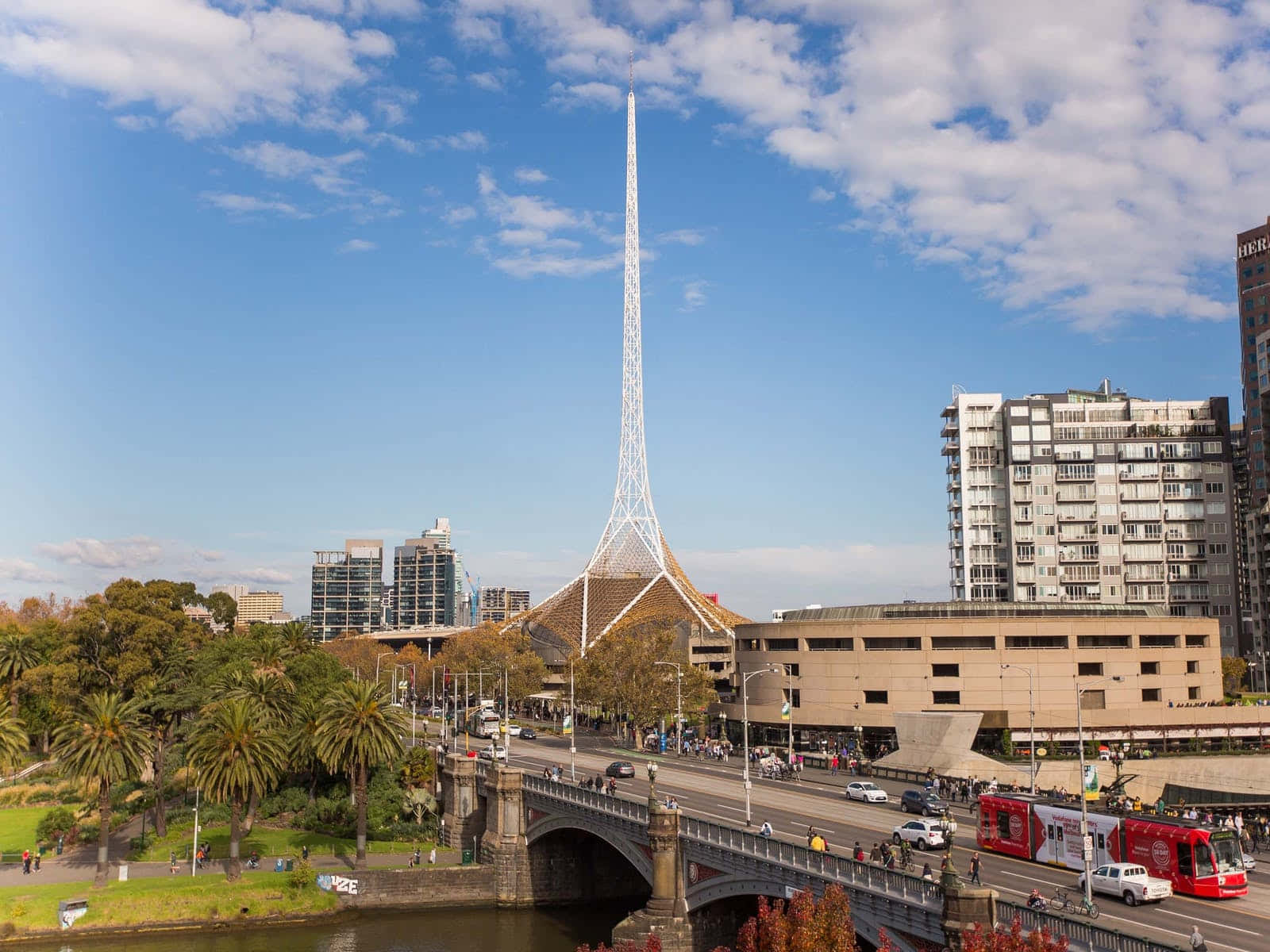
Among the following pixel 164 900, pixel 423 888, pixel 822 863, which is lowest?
pixel 423 888

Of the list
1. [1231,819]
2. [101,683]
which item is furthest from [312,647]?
[1231,819]

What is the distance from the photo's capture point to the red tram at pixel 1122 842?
129 ft

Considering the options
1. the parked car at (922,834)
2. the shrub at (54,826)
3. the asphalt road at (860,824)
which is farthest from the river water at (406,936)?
the parked car at (922,834)

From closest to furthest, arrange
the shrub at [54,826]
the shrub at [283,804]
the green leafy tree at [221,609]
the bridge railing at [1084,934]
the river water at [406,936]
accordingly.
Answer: the bridge railing at [1084,934]
the river water at [406,936]
the shrub at [54,826]
the shrub at [283,804]
the green leafy tree at [221,609]

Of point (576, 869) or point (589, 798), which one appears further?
point (576, 869)

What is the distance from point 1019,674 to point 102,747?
67772mm

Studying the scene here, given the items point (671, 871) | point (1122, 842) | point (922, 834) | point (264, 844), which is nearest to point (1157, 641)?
point (922, 834)

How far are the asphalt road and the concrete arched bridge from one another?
394 cm

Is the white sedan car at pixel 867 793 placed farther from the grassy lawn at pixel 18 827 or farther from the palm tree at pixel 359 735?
the grassy lawn at pixel 18 827

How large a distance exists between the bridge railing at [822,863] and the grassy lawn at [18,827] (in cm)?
5266

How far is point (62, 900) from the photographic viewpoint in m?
64.3

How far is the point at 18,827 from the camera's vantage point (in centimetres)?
8606

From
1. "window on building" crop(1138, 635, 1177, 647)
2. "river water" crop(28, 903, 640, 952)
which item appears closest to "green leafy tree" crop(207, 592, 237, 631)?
"river water" crop(28, 903, 640, 952)

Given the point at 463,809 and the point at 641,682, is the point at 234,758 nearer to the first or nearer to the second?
the point at 463,809
